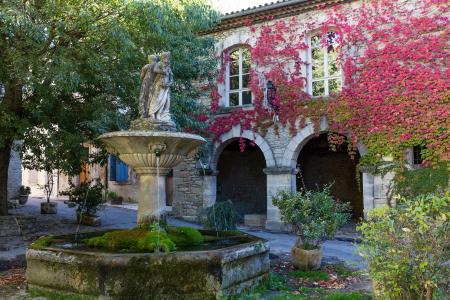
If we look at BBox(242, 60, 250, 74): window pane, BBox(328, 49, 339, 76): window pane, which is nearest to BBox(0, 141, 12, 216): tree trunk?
BBox(242, 60, 250, 74): window pane

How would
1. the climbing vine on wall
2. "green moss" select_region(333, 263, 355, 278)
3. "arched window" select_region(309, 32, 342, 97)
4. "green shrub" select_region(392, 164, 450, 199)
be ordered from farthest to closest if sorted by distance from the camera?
"arched window" select_region(309, 32, 342, 97) < the climbing vine on wall < "green shrub" select_region(392, 164, 450, 199) < "green moss" select_region(333, 263, 355, 278)

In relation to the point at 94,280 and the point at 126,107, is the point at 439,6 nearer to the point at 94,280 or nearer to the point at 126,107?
the point at 126,107

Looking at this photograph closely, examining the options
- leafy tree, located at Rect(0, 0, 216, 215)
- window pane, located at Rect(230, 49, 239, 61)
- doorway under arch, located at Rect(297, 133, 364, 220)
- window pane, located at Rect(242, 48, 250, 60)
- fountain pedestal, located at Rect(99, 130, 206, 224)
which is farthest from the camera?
doorway under arch, located at Rect(297, 133, 364, 220)

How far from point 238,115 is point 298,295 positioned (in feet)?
26.7

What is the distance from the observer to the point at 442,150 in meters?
9.62

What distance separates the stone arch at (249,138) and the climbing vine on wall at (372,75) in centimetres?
26

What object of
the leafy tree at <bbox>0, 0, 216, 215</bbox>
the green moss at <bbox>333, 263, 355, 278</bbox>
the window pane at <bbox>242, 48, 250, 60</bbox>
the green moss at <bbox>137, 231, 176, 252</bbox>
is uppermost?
the window pane at <bbox>242, 48, 250, 60</bbox>

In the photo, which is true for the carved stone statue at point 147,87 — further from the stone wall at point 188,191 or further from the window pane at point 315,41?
the stone wall at point 188,191

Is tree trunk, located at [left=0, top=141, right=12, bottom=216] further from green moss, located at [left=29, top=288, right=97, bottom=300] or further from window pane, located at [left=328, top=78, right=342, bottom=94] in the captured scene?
window pane, located at [left=328, top=78, right=342, bottom=94]

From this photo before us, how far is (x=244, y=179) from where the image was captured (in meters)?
16.1

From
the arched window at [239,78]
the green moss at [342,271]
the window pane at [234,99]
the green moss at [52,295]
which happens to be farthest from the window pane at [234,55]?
the green moss at [52,295]

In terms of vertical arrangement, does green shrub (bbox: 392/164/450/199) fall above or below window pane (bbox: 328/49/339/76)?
below

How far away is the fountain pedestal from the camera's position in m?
5.47

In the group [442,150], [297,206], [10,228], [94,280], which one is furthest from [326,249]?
[10,228]
